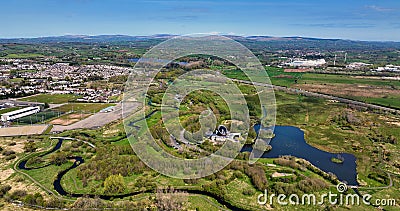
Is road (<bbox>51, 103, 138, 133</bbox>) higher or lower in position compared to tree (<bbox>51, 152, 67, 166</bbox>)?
higher

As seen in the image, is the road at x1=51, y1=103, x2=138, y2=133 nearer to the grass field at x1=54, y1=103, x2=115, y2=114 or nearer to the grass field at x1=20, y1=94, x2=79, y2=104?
the grass field at x1=54, y1=103, x2=115, y2=114

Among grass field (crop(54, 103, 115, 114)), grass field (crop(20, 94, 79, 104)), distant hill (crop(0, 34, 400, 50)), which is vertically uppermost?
distant hill (crop(0, 34, 400, 50))

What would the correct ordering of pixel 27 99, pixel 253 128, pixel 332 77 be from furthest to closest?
pixel 332 77 < pixel 27 99 < pixel 253 128

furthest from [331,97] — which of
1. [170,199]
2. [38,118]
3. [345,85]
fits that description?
[38,118]

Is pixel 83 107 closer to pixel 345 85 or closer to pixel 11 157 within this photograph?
pixel 11 157

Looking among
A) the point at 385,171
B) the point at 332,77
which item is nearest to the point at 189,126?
the point at 385,171

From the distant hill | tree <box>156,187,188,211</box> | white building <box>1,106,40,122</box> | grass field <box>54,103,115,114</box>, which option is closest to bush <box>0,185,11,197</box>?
tree <box>156,187,188,211</box>

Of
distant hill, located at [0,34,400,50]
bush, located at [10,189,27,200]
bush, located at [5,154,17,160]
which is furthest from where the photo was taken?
distant hill, located at [0,34,400,50]

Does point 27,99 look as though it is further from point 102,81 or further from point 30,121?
point 102,81

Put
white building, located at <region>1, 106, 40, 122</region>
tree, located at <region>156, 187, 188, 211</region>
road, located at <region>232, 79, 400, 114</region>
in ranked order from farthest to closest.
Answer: road, located at <region>232, 79, 400, 114</region>, white building, located at <region>1, 106, 40, 122</region>, tree, located at <region>156, 187, 188, 211</region>
